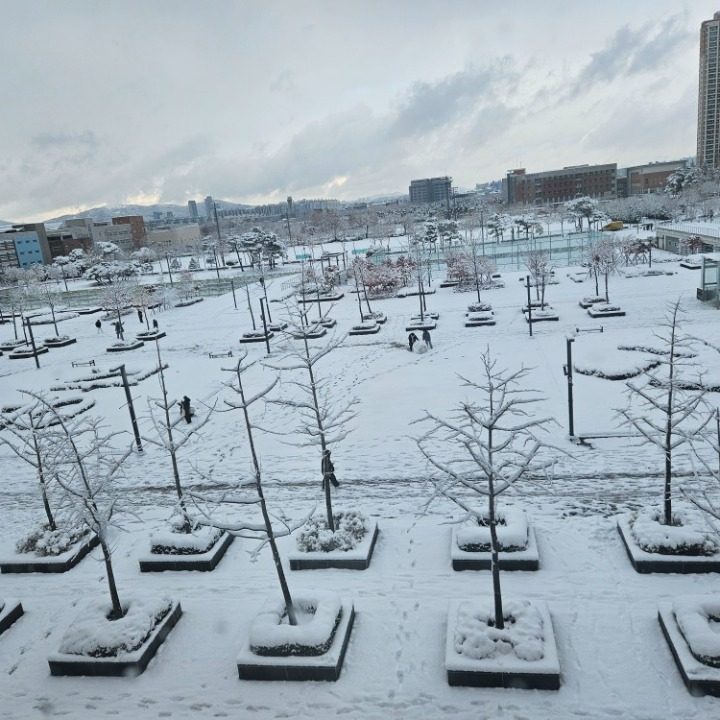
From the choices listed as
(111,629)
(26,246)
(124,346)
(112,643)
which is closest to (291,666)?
(112,643)

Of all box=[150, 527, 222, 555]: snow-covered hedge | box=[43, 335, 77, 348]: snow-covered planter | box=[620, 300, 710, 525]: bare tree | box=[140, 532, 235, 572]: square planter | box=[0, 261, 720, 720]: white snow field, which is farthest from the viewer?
box=[43, 335, 77, 348]: snow-covered planter

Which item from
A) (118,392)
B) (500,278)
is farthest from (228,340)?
(500,278)

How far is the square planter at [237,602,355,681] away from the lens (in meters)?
8.27

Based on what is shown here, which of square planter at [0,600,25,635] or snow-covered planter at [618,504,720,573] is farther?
square planter at [0,600,25,635]

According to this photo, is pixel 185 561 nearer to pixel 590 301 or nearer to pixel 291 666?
pixel 291 666

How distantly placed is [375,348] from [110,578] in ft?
65.5

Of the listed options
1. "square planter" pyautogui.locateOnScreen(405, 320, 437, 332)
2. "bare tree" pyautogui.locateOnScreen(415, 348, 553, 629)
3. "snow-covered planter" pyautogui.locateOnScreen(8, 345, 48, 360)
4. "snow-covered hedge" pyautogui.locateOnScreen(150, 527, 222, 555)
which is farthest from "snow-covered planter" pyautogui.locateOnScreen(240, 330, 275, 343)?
"snow-covered hedge" pyautogui.locateOnScreen(150, 527, 222, 555)

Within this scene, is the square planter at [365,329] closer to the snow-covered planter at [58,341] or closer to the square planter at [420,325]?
the square planter at [420,325]

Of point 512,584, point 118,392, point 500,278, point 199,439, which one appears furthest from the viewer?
point 500,278

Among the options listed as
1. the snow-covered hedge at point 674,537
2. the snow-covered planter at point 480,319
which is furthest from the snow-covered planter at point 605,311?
the snow-covered hedge at point 674,537

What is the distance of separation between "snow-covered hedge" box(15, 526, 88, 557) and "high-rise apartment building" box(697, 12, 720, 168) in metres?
150

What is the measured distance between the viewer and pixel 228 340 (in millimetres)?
33750

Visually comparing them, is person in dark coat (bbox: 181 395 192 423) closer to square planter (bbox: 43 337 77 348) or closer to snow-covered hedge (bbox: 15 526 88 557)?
snow-covered hedge (bbox: 15 526 88 557)

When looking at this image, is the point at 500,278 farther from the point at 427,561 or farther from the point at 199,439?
the point at 427,561
